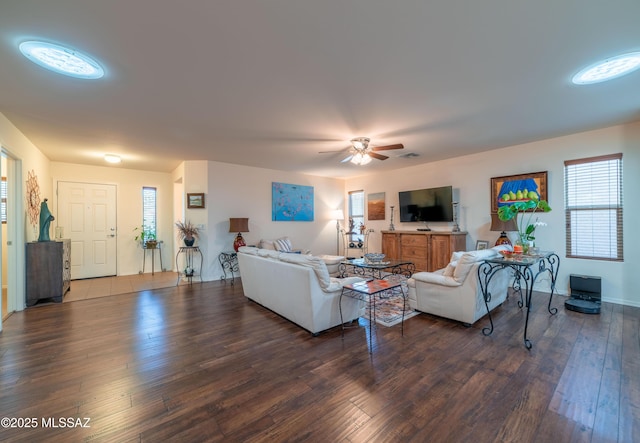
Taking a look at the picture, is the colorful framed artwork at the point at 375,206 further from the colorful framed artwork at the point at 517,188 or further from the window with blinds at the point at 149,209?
the window with blinds at the point at 149,209

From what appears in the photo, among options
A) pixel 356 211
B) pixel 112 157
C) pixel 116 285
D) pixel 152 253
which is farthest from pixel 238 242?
pixel 356 211

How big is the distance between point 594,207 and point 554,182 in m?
0.65

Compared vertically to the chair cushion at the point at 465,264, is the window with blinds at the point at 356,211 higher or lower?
higher

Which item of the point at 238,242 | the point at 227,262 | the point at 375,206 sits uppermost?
the point at 375,206

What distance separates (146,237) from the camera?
22.1 ft

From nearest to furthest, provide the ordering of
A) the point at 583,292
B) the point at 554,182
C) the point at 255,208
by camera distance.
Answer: the point at 583,292 < the point at 554,182 < the point at 255,208

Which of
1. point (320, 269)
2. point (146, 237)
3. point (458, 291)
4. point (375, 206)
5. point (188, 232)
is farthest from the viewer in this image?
point (375, 206)

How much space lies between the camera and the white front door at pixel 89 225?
5.89 meters

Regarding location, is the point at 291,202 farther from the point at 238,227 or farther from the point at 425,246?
the point at 425,246

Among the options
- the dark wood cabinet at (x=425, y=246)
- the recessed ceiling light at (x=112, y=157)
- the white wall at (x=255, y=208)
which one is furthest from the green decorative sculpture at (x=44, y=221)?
the dark wood cabinet at (x=425, y=246)

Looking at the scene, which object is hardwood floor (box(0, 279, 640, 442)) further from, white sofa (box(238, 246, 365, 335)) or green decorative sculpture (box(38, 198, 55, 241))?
green decorative sculpture (box(38, 198, 55, 241))

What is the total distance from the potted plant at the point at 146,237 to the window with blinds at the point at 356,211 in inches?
215

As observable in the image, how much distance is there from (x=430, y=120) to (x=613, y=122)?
274 cm

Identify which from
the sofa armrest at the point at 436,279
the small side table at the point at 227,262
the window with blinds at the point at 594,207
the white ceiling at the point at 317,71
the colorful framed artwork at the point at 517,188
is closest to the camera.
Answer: the white ceiling at the point at 317,71
